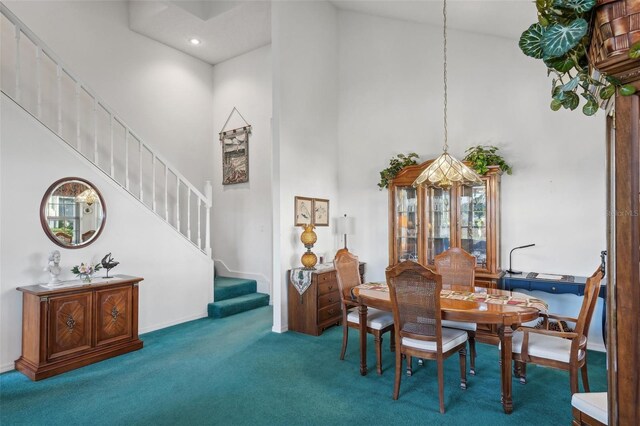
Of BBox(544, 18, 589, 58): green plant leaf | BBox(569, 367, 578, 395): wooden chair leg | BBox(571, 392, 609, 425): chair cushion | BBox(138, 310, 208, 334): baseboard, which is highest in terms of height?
BBox(544, 18, 589, 58): green plant leaf

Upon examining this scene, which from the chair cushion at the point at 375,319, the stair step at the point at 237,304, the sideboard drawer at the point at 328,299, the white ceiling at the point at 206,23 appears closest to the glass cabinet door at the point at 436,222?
the sideboard drawer at the point at 328,299

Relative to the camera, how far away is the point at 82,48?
5.32 m

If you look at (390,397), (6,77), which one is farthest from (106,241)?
(390,397)

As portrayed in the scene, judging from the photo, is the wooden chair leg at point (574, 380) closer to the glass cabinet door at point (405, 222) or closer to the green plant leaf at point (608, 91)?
the green plant leaf at point (608, 91)

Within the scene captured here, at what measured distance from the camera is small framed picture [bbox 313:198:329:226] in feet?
17.5

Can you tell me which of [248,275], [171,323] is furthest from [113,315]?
[248,275]

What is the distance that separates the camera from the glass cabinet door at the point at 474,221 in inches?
173

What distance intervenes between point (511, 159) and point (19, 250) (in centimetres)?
544

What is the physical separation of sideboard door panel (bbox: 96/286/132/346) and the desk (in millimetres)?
4122

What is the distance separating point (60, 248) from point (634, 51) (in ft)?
15.3

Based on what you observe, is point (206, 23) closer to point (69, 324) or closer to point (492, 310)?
point (69, 324)

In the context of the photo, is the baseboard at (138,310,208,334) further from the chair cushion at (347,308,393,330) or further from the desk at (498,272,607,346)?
the desk at (498,272,607,346)

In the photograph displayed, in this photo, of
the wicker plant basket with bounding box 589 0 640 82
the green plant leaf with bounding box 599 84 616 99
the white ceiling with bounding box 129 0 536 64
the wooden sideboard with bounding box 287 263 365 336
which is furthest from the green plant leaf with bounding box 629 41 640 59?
the wooden sideboard with bounding box 287 263 365 336

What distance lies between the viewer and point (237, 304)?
18.2ft
